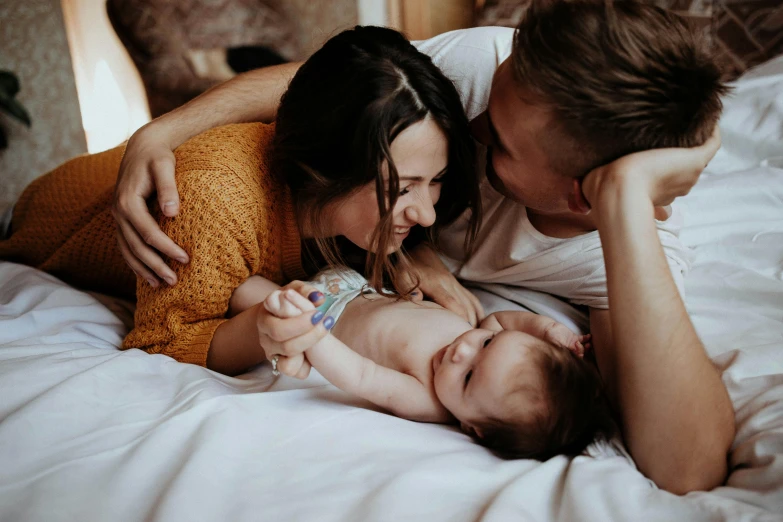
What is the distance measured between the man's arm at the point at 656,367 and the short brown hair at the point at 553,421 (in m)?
0.05

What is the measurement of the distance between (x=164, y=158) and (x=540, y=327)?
76 cm

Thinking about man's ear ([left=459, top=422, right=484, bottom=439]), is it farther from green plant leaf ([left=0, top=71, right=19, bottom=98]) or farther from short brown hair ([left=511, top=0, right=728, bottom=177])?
green plant leaf ([left=0, top=71, right=19, bottom=98])

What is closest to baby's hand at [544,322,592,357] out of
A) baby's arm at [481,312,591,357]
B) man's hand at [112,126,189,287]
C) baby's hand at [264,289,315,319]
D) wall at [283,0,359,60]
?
baby's arm at [481,312,591,357]

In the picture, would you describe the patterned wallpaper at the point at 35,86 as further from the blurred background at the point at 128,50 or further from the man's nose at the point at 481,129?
the man's nose at the point at 481,129

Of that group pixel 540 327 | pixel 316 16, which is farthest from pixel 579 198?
pixel 316 16

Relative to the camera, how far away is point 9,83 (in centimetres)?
249

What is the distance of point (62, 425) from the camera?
0.77 meters

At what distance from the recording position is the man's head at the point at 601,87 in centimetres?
88

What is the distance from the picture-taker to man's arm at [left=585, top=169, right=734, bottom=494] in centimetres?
78

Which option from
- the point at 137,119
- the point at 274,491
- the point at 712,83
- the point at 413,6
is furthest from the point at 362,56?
the point at 137,119

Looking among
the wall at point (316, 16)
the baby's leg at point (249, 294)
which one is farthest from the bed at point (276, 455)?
the wall at point (316, 16)

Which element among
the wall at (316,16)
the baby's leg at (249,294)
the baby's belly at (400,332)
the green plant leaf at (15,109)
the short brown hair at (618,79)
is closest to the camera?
the short brown hair at (618,79)

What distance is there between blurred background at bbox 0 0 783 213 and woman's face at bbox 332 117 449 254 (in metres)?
1.74

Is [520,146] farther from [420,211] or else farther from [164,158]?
[164,158]
